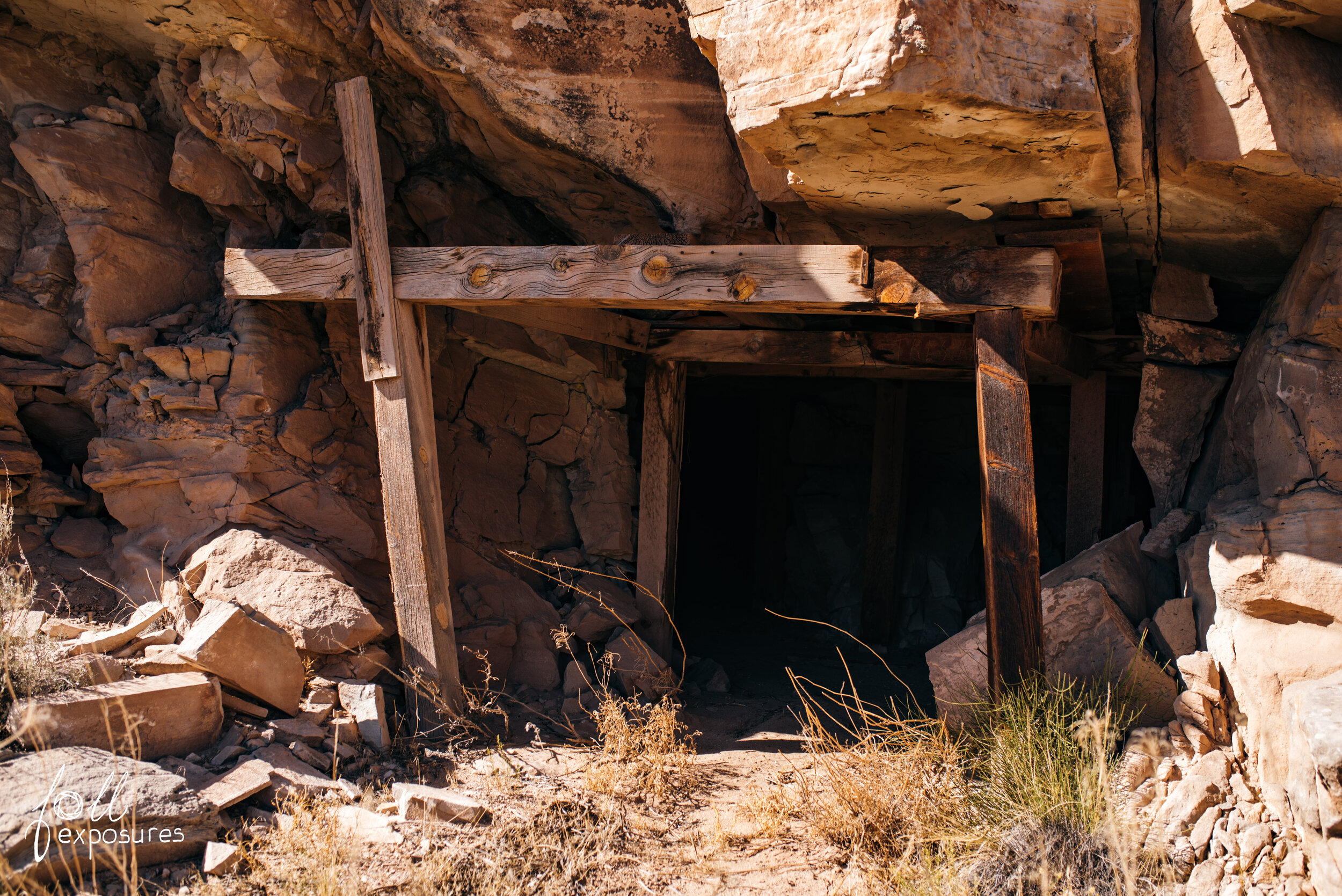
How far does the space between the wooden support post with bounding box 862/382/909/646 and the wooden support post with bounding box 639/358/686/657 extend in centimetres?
223

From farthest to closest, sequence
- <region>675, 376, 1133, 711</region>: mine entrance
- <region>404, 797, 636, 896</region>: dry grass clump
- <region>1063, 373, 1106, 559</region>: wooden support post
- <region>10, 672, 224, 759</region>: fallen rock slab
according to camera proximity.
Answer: <region>675, 376, 1133, 711</region>: mine entrance < <region>1063, 373, 1106, 559</region>: wooden support post < <region>10, 672, 224, 759</region>: fallen rock slab < <region>404, 797, 636, 896</region>: dry grass clump

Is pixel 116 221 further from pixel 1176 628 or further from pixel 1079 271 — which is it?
pixel 1176 628

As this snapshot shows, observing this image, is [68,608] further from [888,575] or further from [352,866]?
[888,575]

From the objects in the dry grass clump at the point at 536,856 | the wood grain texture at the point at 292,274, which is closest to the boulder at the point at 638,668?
the dry grass clump at the point at 536,856

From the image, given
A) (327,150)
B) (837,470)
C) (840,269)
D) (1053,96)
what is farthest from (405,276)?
(837,470)

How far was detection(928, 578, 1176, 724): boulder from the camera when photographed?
3297mm

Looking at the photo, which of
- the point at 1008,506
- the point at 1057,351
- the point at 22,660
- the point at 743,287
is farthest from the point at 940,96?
the point at 22,660

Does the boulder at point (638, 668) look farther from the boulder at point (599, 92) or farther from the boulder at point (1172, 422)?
the boulder at point (1172, 422)

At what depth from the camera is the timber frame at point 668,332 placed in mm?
3213

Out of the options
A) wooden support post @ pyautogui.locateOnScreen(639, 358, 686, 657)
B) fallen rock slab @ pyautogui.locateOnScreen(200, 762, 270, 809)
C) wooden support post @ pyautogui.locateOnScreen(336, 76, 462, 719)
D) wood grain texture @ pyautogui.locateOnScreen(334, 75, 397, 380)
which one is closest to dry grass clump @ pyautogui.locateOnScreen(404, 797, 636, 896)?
fallen rock slab @ pyautogui.locateOnScreen(200, 762, 270, 809)

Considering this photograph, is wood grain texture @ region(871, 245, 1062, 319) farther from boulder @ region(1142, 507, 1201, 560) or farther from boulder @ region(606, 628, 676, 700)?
boulder @ region(606, 628, 676, 700)

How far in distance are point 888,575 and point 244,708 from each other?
190 inches

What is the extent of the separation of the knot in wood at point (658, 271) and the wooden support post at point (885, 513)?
144 inches

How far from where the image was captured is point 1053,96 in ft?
8.40
